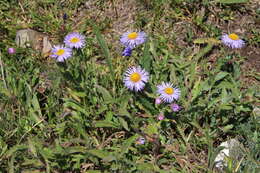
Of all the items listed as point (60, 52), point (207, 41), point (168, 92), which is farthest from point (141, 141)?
point (207, 41)

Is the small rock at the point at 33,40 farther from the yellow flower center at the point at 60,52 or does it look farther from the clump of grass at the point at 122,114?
the yellow flower center at the point at 60,52

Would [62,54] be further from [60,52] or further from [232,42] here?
[232,42]

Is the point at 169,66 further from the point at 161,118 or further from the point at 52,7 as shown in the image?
the point at 52,7

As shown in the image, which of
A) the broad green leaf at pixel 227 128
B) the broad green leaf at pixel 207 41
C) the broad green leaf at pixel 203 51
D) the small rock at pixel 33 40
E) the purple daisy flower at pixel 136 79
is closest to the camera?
the purple daisy flower at pixel 136 79

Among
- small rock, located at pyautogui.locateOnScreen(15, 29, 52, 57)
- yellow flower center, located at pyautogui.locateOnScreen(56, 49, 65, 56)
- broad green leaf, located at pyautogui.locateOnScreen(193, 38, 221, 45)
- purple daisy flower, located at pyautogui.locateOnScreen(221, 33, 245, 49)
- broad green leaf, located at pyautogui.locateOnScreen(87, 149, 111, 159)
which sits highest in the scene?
small rock, located at pyautogui.locateOnScreen(15, 29, 52, 57)

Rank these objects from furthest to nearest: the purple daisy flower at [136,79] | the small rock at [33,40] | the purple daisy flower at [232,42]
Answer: the small rock at [33,40], the purple daisy flower at [232,42], the purple daisy flower at [136,79]

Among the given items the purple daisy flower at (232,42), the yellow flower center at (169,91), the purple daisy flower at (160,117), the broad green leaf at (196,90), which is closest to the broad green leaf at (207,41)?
the purple daisy flower at (232,42)

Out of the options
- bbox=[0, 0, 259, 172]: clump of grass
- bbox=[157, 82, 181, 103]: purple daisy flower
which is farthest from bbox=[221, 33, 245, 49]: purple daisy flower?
bbox=[157, 82, 181, 103]: purple daisy flower

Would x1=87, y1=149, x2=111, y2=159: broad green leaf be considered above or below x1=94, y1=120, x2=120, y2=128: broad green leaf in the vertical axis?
below

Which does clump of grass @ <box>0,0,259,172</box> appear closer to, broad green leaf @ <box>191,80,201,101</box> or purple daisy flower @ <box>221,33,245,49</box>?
broad green leaf @ <box>191,80,201,101</box>
